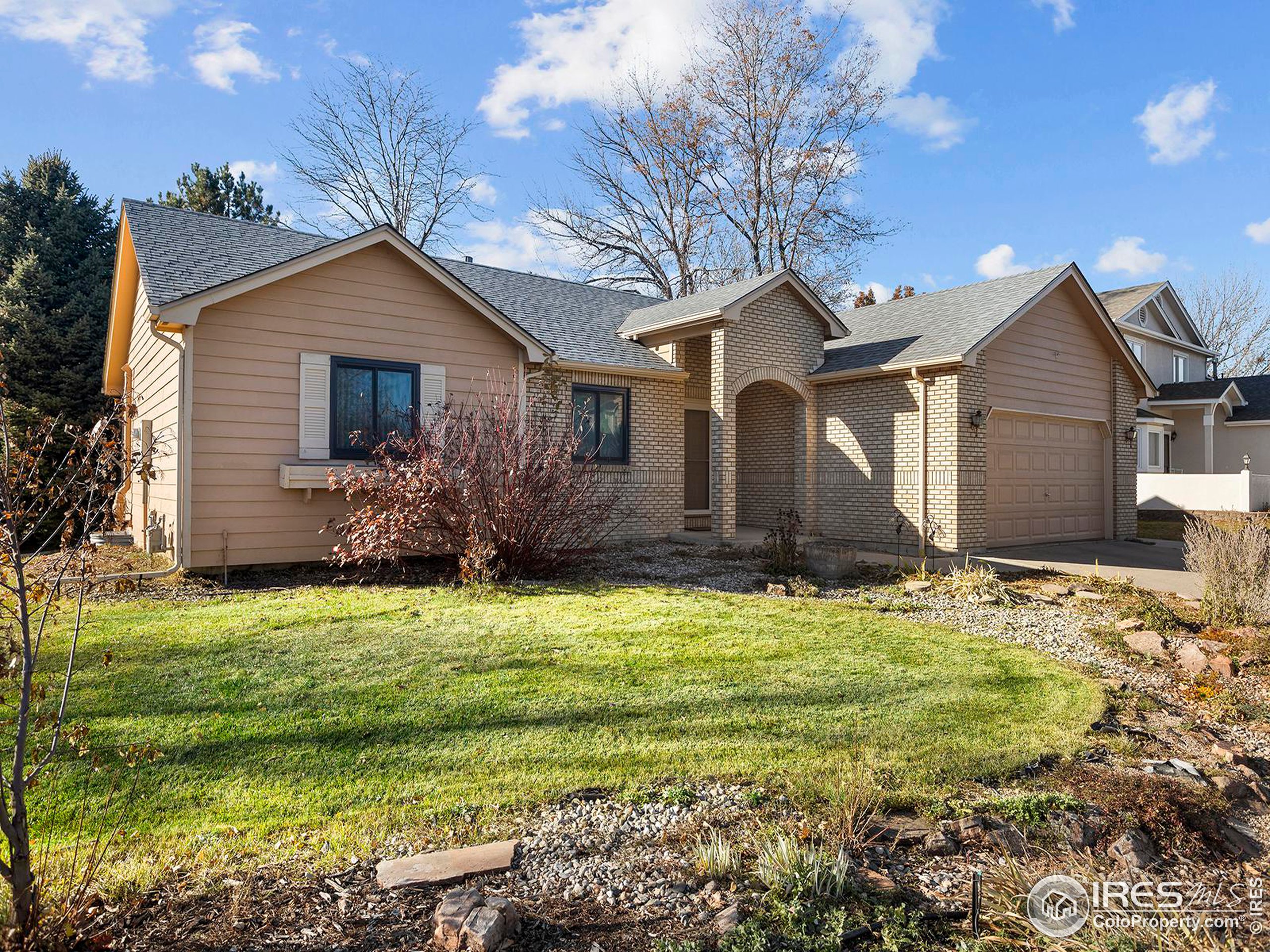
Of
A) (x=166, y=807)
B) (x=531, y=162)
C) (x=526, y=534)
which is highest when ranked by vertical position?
(x=531, y=162)

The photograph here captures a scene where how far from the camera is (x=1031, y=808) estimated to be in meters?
3.52

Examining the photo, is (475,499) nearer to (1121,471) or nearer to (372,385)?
(372,385)

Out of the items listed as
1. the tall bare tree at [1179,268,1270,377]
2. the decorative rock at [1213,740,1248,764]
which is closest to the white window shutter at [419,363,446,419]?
the decorative rock at [1213,740,1248,764]

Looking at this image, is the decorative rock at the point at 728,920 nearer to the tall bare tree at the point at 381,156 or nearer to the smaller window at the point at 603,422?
the smaller window at the point at 603,422

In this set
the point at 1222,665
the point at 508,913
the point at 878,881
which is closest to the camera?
the point at 508,913

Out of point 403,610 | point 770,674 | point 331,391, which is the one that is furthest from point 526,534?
point 770,674

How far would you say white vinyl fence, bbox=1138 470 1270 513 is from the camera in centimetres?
2058

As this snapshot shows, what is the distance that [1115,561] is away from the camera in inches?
500

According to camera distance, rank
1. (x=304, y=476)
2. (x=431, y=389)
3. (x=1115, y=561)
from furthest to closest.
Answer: (x=1115, y=561), (x=431, y=389), (x=304, y=476)

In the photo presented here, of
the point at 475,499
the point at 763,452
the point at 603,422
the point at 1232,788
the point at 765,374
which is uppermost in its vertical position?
the point at 765,374

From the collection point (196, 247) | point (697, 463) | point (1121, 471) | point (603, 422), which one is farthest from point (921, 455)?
point (196, 247)

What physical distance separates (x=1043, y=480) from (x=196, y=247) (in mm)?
15797

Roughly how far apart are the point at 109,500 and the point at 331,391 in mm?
7959

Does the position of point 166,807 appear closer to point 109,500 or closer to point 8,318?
point 109,500
